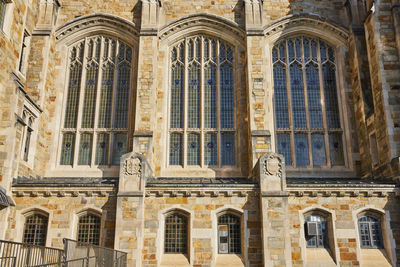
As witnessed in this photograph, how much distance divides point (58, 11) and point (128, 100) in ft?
19.6

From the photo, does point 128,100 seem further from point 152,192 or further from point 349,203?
point 349,203

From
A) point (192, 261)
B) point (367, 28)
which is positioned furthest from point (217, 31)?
point (192, 261)

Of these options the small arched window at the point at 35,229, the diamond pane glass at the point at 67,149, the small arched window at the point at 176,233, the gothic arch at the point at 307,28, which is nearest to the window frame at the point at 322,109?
the gothic arch at the point at 307,28

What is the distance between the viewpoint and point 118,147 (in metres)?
18.2

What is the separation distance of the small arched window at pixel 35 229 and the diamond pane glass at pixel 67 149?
12.4ft

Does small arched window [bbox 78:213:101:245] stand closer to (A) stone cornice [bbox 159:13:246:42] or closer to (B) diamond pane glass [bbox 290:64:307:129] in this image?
(A) stone cornice [bbox 159:13:246:42]

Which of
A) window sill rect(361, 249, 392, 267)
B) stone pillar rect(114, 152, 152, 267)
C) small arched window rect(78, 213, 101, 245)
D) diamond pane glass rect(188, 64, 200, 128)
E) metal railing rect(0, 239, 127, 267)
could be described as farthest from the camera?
diamond pane glass rect(188, 64, 200, 128)

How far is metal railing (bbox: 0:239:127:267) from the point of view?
22.7ft

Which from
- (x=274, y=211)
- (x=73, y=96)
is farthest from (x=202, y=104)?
(x=274, y=211)

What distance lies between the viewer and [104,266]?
980 centimetres

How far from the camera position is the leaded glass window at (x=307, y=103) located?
18156mm

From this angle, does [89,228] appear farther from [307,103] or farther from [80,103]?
[307,103]

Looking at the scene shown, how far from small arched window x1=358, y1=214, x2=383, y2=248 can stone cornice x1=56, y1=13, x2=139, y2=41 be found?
515 inches

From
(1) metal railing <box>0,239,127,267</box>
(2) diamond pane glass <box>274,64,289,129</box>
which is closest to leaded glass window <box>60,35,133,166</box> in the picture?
(2) diamond pane glass <box>274,64,289,129</box>
